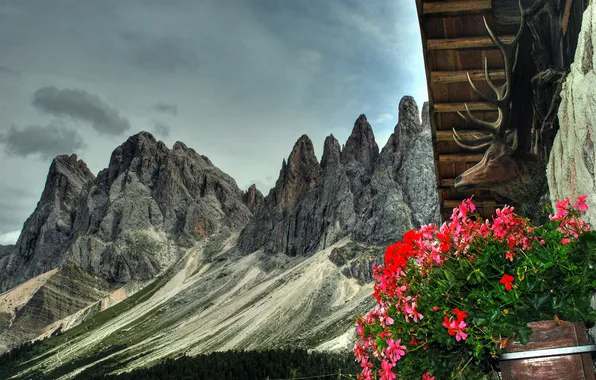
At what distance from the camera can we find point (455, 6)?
6062 mm

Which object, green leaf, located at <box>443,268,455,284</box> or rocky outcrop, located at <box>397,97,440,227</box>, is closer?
green leaf, located at <box>443,268,455,284</box>

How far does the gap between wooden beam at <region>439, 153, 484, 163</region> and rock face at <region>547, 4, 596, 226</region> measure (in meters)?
3.71

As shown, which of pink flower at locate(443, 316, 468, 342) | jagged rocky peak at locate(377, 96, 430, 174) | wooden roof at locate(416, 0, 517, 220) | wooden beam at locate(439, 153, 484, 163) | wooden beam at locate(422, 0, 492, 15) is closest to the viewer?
pink flower at locate(443, 316, 468, 342)

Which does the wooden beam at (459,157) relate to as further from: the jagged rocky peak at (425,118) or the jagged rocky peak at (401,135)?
the jagged rocky peak at (425,118)

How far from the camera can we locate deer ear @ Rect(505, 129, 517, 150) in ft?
27.0

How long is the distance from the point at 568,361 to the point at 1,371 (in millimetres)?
199082

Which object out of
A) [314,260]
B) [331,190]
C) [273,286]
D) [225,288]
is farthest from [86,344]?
[331,190]

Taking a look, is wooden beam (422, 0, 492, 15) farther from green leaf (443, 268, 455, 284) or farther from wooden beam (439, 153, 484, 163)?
wooden beam (439, 153, 484, 163)

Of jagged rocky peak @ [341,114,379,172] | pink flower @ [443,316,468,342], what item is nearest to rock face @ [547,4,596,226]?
pink flower @ [443,316,468,342]

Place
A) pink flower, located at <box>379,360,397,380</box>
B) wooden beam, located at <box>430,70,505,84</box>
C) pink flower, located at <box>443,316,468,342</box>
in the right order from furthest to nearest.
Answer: wooden beam, located at <box>430,70,505,84</box>, pink flower, located at <box>379,360,397,380</box>, pink flower, located at <box>443,316,468,342</box>

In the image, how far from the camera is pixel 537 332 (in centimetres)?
390

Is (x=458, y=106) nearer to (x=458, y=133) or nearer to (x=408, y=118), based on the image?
(x=458, y=133)

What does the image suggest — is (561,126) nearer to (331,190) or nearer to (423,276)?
(423,276)

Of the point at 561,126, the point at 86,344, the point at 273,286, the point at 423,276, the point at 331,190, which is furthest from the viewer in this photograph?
the point at 331,190
